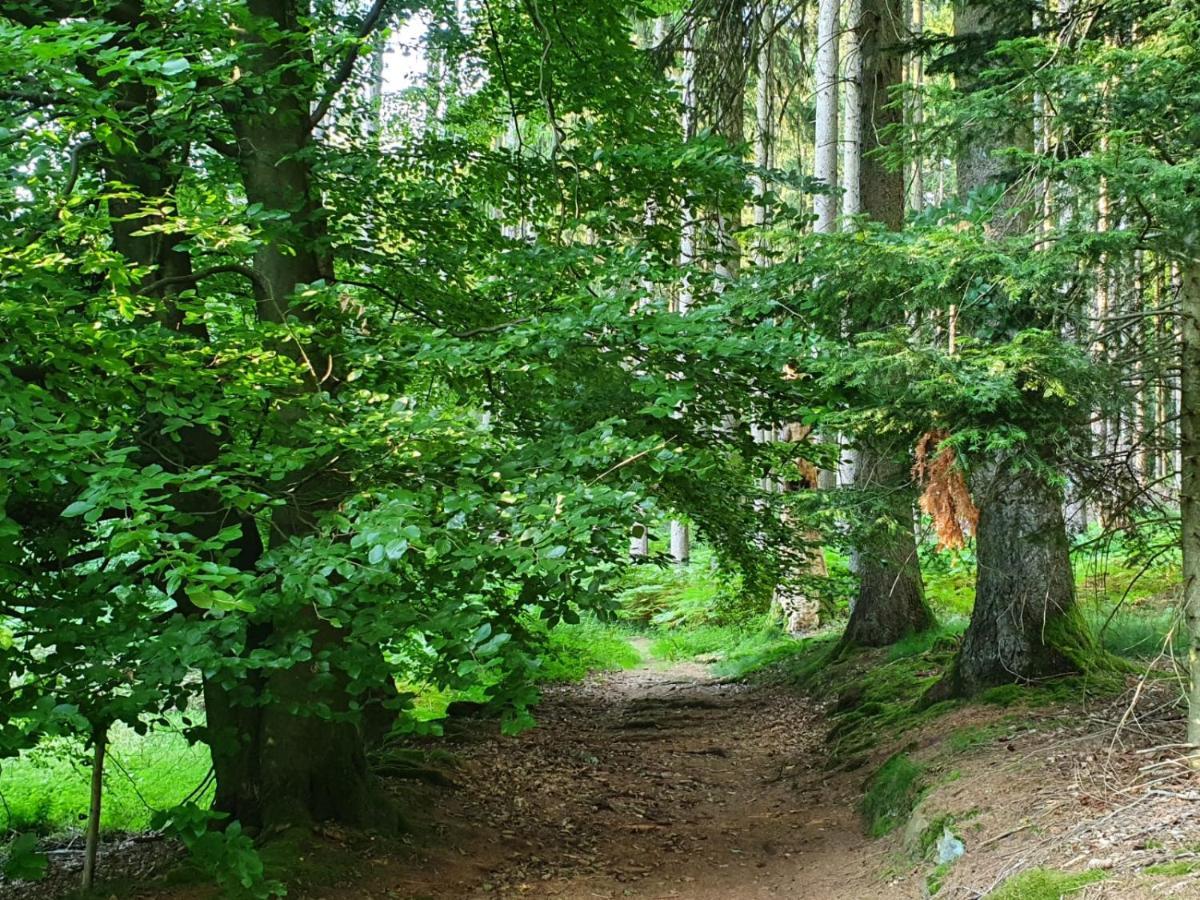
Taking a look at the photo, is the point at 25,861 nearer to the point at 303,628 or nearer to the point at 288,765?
the point at 303,628

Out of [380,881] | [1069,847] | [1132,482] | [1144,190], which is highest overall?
[1144,190]

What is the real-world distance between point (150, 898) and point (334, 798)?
4.32 feet

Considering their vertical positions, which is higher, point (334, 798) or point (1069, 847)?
point (1069, 847)

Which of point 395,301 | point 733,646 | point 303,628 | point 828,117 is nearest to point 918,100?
point 828,117

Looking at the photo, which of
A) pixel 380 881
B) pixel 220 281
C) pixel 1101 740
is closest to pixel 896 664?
pixel 1101 740

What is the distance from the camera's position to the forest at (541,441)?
3.77 meters

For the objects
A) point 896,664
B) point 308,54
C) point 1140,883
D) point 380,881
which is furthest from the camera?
point 896,664

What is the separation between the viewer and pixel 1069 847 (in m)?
3.96

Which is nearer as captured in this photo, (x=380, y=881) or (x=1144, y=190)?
(x=1144, y=190)

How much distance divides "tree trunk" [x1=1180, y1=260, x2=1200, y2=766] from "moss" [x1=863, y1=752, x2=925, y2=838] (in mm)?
1958

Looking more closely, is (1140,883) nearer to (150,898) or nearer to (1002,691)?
(1002,691)

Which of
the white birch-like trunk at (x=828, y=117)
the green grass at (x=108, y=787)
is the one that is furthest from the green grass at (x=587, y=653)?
the white birch-like trunk at (x=828, y=117)

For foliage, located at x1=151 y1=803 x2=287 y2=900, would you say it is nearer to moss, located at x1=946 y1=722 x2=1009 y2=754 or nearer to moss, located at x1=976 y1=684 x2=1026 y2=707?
moss, located at x1=946 y1=722 x2=1009 y2=754

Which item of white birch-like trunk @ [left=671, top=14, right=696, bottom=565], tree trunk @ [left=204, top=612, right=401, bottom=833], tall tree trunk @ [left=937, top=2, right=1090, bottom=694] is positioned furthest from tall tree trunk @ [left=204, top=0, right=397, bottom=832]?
tall tree trunk @ [left=937, top=2, right=1090, bottom=694]
